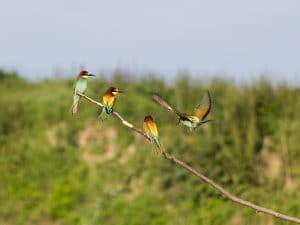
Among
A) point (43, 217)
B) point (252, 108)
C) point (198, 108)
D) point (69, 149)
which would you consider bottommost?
point (43, 217)

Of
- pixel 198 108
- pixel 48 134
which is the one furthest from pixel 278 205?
pixel 198 108

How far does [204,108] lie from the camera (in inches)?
46.7

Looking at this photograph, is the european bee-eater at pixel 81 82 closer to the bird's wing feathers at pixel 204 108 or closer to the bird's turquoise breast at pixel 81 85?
the bird's turquoise breast at pixel 81 85

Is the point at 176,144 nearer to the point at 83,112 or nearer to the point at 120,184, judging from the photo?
the point at 120,184

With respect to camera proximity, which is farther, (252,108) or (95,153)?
(95,153)

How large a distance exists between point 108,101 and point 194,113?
0.42 feet

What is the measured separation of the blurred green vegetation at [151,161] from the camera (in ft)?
29.9

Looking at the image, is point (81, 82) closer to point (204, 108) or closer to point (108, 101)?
point (108, 101)

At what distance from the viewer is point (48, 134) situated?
10734mm

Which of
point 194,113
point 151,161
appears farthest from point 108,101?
point 151,161

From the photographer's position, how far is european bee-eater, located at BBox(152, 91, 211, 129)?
103 cm

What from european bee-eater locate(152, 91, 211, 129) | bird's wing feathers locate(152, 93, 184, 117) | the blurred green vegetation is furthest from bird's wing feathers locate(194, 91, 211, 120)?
the blurred green vegetation

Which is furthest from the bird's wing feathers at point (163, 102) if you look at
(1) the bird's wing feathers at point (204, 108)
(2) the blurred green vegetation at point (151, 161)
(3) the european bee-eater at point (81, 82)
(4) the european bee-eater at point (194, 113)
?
(2) the blurred green vegetation at point (151, 161)

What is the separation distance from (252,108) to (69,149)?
8.08ft
